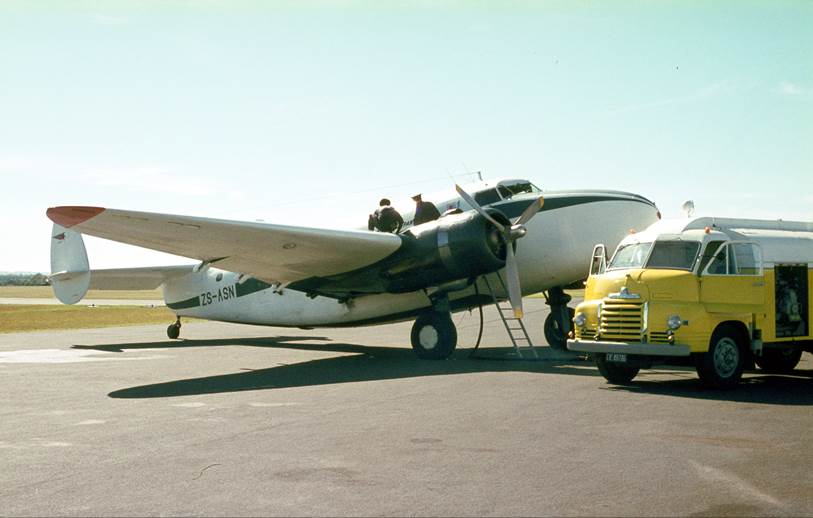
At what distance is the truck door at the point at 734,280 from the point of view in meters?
11.4

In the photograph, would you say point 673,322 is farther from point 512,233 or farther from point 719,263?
point 512,233

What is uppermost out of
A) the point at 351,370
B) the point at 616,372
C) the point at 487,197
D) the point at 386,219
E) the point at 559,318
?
the point at 487,197

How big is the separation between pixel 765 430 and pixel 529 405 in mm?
2716

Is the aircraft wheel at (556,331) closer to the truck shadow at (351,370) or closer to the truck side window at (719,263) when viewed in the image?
the truck shadow at (351,370)

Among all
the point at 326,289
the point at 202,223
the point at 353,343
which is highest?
the point at 202,223

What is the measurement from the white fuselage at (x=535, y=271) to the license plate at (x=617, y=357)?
538cm

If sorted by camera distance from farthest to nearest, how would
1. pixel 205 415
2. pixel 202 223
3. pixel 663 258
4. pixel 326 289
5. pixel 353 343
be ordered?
pixel 353 343 → pixel 326 289 → pixel 202 223 → pixel 663 258 → pixel 205 415

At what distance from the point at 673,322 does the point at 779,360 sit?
4.22 meters

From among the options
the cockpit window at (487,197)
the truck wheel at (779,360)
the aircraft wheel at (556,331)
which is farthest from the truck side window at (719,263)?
the aircraft wheel at (556,331)

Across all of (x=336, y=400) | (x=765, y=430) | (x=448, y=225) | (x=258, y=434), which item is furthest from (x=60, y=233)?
(x=765, y=430)

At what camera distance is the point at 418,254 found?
1583cm

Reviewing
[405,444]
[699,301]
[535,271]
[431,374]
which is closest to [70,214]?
[431,374]

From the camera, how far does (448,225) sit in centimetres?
1552

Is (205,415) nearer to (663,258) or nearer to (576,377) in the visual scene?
(576,377)
